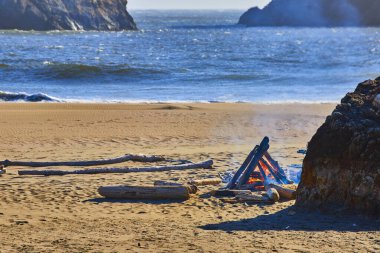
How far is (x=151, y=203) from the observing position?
10992mm

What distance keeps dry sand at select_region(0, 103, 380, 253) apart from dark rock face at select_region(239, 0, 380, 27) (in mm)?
119545

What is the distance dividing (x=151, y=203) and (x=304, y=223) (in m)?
2.21

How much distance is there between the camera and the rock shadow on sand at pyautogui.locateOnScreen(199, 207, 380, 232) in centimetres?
923

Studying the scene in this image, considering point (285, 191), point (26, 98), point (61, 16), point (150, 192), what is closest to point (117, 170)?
point (150, 192)

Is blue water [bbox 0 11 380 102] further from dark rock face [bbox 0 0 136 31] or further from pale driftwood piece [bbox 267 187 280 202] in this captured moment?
dark rock face [bbox 0 0 136 31]

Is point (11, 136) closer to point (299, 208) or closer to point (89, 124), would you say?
point (89, 124)

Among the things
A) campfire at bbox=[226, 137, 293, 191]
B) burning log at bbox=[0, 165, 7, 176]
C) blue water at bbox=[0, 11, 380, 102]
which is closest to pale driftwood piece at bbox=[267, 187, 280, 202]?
campfire at bbox=[226, 137, 293, 191]

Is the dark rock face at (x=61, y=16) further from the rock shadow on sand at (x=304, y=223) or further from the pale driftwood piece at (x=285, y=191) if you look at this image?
the rock shadow on sand at (x=304, y=223)

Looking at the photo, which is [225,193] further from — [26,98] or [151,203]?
[26,98]

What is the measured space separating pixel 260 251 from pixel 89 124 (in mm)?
11945

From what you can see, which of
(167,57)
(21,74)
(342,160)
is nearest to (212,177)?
(342,160)

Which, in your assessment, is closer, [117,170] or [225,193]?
[225,193]

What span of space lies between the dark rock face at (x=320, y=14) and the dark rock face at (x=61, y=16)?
3660cm

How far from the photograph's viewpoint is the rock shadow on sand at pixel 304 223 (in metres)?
9.23
